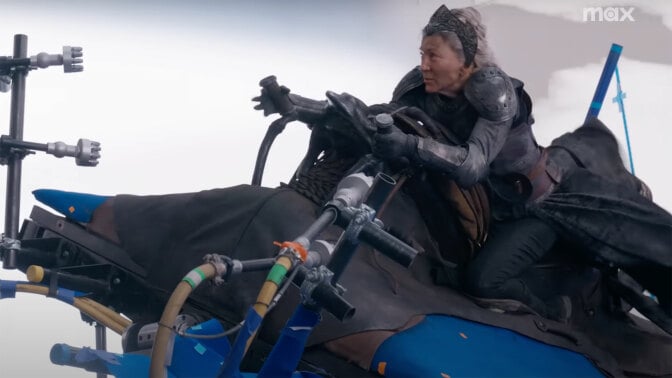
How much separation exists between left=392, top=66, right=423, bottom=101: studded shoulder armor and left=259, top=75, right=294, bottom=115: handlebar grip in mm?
353

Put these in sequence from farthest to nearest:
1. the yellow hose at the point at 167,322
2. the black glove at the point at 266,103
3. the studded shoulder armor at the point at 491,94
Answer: the studded shoulder armor at the point at 491,94, the black glove at the point at 266,103, the yellow hose at the point at 167,322

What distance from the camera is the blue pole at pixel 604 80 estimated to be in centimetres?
239

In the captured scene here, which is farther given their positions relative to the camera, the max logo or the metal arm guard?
the max logo

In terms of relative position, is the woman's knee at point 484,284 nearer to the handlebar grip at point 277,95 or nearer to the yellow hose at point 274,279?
the handlebar grip at point 277,95

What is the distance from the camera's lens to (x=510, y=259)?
1.91 m

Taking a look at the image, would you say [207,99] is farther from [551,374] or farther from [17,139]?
[551,374]

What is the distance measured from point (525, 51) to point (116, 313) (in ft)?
4.59

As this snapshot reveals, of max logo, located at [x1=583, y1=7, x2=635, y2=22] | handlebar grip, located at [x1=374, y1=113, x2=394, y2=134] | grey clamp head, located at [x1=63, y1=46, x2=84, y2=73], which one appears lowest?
handlebar grip, located at [x1=374, y1=113, x2=394, y2=134]

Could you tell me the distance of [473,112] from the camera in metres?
1.90

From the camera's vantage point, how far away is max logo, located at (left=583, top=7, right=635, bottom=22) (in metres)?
2.48

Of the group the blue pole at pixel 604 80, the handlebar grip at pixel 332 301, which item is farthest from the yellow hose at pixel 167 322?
the blue pole at pixel 604 80

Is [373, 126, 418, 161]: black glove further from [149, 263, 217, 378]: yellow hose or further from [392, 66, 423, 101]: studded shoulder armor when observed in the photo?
[149, 263, 217, 378]: yellow hose

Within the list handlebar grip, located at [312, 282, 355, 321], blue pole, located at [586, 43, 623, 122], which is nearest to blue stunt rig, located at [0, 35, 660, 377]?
handlebar grip, located at [312, 282, 355, 321]

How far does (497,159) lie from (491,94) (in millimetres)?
175
